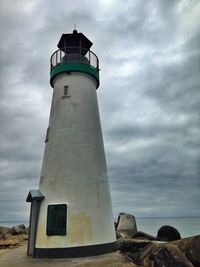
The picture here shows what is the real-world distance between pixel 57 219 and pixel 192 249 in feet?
19.6

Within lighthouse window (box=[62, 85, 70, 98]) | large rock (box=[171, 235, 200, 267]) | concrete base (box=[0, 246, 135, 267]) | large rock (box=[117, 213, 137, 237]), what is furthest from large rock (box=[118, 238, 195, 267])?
large rock (box=[117, 213, 137, 237])

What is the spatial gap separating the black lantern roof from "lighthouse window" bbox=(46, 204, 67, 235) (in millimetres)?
8876

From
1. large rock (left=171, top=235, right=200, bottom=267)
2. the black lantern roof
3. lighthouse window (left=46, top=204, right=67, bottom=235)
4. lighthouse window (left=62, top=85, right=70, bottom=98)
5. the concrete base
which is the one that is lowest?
the concrete base

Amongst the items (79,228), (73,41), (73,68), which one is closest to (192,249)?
(79,228)

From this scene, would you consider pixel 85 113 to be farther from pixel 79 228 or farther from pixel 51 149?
pixel 79 228

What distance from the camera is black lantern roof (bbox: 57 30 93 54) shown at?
1498 cm

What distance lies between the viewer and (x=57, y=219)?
11.8 metres

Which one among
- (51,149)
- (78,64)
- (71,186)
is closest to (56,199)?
(71,186)

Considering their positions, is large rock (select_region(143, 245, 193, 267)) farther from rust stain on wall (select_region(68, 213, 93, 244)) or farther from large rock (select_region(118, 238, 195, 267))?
rust stain on wall (select_region(68, 213, 93, 244))

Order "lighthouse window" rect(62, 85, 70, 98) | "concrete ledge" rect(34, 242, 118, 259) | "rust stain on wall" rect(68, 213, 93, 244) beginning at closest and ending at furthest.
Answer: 1. "concrete ledge" rect(34, 242, 118, 259)
2. "rust stain on wall" rect(68, 213, 93, 244)
3. "lighthouse window" rect(62, 85, 70, 98)

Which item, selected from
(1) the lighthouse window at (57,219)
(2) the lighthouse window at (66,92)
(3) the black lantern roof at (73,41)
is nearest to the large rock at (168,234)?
(1) the lighthouse window at (57,219)

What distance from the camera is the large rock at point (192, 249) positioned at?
329 inches

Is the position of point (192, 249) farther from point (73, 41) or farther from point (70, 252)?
point (73, 41)

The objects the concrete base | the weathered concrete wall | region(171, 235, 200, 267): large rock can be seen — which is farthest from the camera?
the weathered concrete wall
